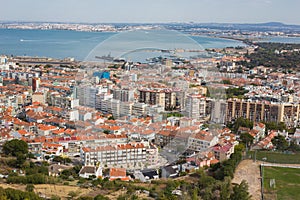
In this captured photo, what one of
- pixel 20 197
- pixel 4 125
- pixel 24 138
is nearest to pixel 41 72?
pixel 4 125

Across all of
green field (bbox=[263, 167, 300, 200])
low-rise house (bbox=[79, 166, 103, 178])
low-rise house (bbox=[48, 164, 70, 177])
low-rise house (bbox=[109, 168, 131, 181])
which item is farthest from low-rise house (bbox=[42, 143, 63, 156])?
green field (bbox=[263, 167, 300, 200])

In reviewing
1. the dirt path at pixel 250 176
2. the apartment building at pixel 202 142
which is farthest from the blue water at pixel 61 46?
the dirt path at pixel 250 176

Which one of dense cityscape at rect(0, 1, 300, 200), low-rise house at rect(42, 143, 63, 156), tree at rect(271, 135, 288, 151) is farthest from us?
tree at rect(271, 135, 288, 151)

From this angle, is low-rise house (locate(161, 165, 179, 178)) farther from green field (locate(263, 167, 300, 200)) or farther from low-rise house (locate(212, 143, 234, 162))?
green field (locate(263, 167, 300, 200))

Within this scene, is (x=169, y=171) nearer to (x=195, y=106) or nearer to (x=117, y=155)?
(x=117, y=155)

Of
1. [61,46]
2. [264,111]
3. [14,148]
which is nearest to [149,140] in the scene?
[14,148]

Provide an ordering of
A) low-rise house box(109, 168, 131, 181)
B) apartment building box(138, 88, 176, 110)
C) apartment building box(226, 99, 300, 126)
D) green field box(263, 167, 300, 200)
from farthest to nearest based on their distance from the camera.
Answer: apartment building box(226, 99, 300, 126) < apartment building box(138, 88, 176, 110) < low-rise house box(109, 168, 131, 181) < green field box(263, 167, 300, 200)

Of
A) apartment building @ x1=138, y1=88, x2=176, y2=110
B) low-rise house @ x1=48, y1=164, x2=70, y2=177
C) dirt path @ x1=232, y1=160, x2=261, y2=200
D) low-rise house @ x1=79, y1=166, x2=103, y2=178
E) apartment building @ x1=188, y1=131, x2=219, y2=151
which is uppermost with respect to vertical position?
apartment building @ x1=138, y1=88, x2=176, y2=110
